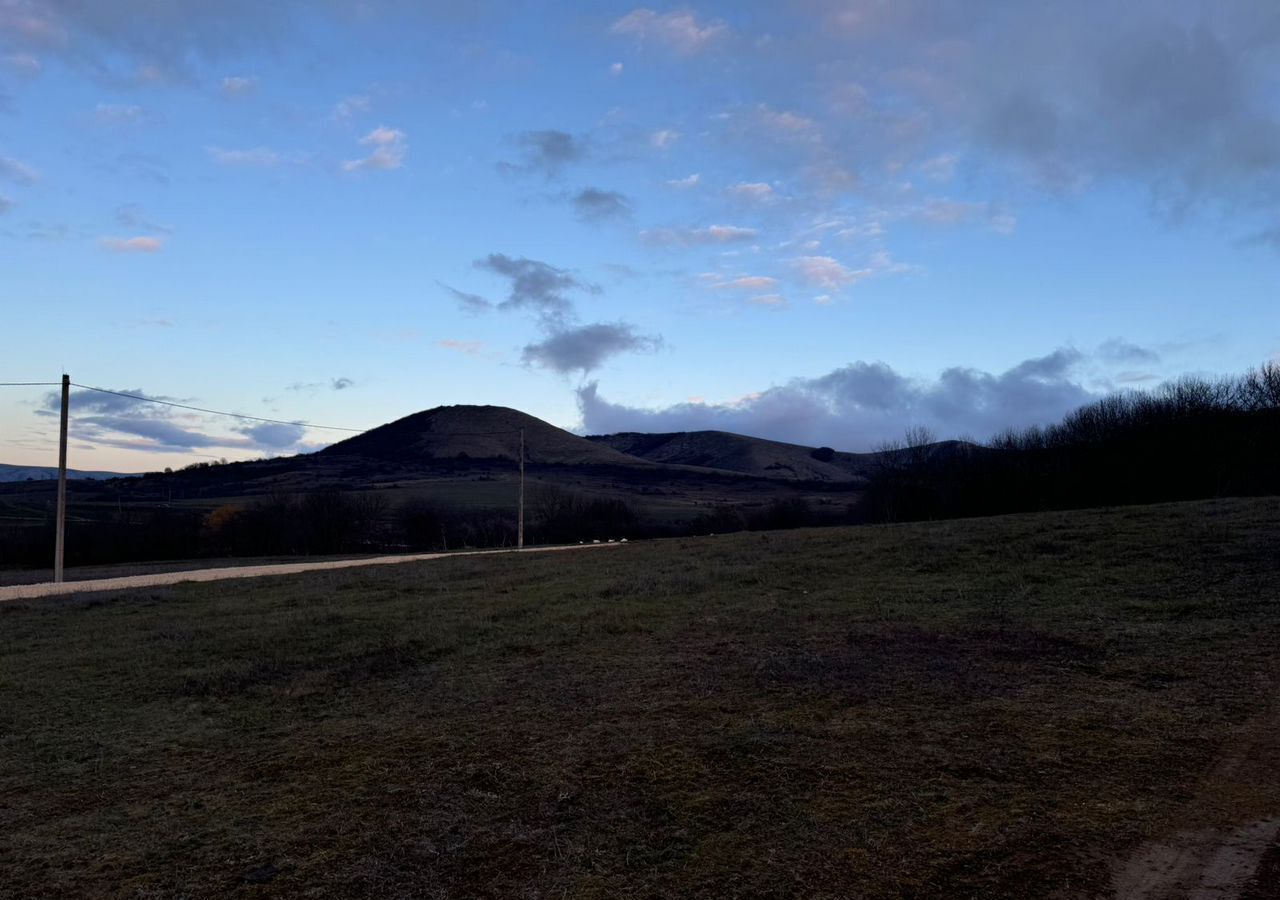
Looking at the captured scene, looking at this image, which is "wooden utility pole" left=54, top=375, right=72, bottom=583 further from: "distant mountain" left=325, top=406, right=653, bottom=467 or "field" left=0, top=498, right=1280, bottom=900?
"distant mountain" left=325, top=406, right=653, bottom=467

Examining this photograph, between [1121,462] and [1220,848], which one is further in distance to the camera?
[1121,462]

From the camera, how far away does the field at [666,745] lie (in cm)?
554

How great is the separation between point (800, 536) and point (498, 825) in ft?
82.0

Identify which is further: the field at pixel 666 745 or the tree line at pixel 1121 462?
the tree line at pixel 1121 462

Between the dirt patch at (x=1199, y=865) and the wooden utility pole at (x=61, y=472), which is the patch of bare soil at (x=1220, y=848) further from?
the wooden utility pole at (x=61, y=472)

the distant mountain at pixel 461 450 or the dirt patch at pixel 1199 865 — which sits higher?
the distant mountain at pixel 461 450

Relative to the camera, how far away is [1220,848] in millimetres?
5312

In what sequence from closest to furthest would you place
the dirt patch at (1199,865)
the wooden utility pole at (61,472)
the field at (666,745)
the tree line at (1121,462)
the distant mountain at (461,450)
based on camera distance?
1. the dirt patch at (1199,865)
2. the field at (666,745)
3. the wooden utility pole at (61,472)
4. the tree line at (1121,462)
5. the distant mountain at (461,450)

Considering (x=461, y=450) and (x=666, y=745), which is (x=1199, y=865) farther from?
(x=461, y=450)

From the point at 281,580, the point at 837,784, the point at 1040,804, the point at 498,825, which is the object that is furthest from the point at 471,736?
the point at 281,580

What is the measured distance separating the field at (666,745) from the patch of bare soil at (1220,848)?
5 centimetres

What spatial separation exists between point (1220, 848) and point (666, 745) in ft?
13.9

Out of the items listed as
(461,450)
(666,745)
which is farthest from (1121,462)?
(461,450)

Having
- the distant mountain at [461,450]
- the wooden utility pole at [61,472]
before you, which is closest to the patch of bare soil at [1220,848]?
the wooden utility pole at [61,472]
